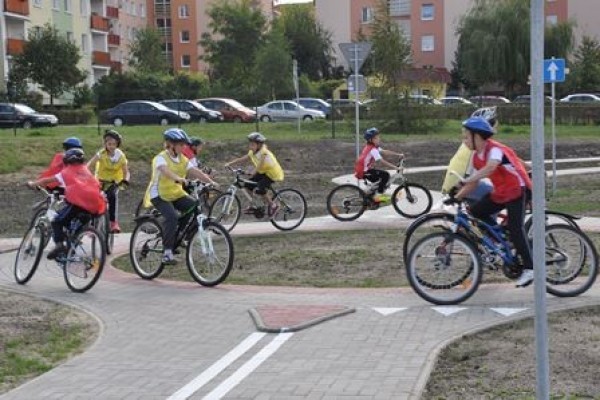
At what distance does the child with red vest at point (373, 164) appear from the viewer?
1524 cm

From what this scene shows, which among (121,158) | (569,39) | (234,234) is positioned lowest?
(234,234)

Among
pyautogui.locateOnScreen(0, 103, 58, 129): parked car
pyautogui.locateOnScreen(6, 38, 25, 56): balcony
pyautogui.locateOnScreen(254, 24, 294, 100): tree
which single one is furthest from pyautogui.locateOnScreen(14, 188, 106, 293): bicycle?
pyautogui.locateOnScreen(6, 38, 25, 56): balcony

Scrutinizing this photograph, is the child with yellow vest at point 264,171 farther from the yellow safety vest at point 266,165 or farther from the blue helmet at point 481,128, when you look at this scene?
the blue helmet at point 481,128

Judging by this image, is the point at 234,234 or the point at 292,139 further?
the point at 292,139

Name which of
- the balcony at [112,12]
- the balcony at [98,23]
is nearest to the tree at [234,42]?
the balcony at [98,23]

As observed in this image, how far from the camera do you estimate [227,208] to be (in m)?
14.6

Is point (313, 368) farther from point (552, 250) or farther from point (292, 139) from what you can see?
point (292, 139)

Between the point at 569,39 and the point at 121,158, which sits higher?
the point at 569,39

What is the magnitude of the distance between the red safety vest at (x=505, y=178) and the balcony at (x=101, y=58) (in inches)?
2836

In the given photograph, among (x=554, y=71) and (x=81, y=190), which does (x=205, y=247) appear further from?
(x=554, y=71)

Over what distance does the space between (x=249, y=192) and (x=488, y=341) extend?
7901mm

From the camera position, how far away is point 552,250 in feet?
28.5

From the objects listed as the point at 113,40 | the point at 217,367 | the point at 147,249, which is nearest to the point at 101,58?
the point at 113,40

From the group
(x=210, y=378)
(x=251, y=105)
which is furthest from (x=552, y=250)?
(x=251, y=105)
